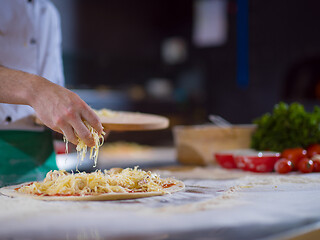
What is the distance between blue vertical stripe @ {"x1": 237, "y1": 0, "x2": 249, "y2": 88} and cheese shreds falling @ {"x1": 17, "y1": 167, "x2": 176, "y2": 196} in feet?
17.7

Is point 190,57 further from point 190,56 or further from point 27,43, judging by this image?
point 27,43

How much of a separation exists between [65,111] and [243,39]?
571 centimetres

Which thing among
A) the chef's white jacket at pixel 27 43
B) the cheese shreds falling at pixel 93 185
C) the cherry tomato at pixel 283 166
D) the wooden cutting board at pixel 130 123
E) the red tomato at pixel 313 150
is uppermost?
the chef's white jacket at pixel 27 43

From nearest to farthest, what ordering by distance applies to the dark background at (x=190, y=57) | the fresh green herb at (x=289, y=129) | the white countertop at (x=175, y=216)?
1. the white countertop at (x=175, y=216)
2. the fresh green herb at (x=289, y=129)
3. the dark background at (x=190, y=57)

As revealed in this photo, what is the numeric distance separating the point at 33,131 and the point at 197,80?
5545 millimetres

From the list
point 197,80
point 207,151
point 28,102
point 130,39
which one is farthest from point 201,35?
point 28,102

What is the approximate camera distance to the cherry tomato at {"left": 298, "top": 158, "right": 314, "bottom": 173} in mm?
1834

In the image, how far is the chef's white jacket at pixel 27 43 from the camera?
6.42 feet

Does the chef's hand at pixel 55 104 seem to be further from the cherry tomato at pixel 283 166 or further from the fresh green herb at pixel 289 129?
the fresh green herb at pixel 289 129

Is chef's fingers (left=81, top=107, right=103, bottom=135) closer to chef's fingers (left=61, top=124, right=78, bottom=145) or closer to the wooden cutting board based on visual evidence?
chef's fingers (left=61, top=124, right=78, bottom=145)

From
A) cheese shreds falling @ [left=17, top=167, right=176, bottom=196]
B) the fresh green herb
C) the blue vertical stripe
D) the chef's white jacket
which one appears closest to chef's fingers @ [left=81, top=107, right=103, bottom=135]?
cheese shreds falling @ [left=17, top=167, right=176, bottom=196]

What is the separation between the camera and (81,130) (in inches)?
47.1

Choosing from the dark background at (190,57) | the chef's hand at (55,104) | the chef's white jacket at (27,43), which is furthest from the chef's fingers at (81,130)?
the dark background at (190,57)

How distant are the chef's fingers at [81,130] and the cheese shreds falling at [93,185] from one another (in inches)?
6.2
